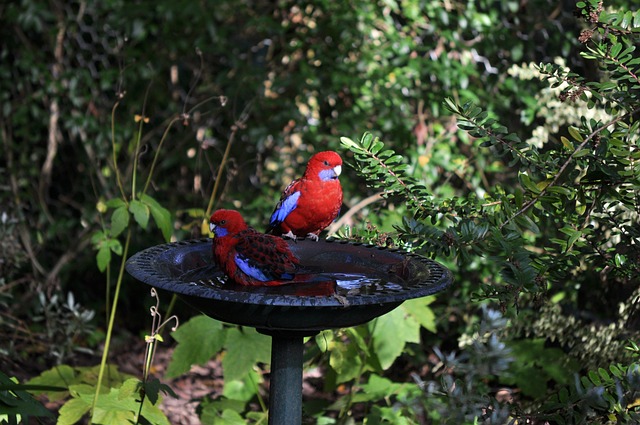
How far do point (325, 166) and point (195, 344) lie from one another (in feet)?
2.97

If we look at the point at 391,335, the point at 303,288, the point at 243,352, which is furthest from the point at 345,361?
the point at 303,288

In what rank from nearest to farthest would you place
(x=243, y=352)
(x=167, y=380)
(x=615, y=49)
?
1. (x=615, y=49)
2. (x=243, y=352)
3. (x=167, y=380)

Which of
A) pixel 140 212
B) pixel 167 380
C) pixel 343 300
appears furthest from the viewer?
pixel 167 380

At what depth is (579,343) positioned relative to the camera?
3.32m

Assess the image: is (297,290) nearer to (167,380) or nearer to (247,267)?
(247,267)

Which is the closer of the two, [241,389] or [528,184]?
[528,184]

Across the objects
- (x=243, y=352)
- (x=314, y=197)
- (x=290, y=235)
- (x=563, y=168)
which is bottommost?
(x=243, y=352)

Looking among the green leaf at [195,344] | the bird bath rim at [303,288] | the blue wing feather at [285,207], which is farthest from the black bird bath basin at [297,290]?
the green leaf at [195,344]

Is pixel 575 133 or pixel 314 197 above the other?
pixel 575 133

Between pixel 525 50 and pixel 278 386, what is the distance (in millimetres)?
2337

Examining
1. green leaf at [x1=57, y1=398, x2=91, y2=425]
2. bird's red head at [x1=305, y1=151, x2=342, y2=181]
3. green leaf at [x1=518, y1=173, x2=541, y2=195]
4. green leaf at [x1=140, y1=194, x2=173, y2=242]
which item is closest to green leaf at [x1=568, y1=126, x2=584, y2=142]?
green leaf at [x1=518, y1=173, x2=541, y2=195]

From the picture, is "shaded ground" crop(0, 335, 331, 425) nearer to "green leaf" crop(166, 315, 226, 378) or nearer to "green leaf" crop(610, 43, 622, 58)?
"green leaf" crop(166, 315, 226, 378)

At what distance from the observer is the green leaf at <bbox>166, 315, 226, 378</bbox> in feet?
10.3

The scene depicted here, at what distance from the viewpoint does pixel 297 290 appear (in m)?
2.36
